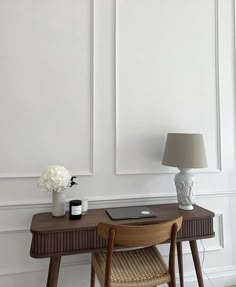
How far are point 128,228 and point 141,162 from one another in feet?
2.56

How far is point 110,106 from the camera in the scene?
6.52ft

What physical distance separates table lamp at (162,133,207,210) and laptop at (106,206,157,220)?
286 millimetres

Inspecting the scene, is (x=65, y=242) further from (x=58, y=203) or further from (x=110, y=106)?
(x=110, y=106)

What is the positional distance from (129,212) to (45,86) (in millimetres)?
1098

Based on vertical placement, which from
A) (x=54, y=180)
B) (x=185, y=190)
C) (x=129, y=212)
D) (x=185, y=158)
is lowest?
(x=129, y=212)

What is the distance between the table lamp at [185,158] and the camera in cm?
176

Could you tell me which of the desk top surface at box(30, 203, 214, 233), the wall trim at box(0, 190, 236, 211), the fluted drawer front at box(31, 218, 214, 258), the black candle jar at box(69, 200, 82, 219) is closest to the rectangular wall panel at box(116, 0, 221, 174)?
the wall trim at box(0, 190, 236, 211)

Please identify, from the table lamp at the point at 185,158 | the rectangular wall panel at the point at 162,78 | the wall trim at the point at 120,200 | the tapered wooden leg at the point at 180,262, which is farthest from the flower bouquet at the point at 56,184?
the tapered wooden leg at the point at 180,262

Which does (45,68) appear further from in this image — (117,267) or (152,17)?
(117,267)

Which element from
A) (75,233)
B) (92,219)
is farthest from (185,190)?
(75,233)

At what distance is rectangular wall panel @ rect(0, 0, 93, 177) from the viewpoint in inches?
70.6

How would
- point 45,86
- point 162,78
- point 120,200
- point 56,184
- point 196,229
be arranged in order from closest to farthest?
1. point 56,184
2. point 196,229
3. point 45,86
4. point 120,200
5. point 162,78

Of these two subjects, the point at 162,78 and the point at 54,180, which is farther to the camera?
the point at 162,78

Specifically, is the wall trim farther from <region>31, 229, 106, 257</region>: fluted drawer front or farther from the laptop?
<region>31, 229, 106, 257</region>: fluted drawer front
